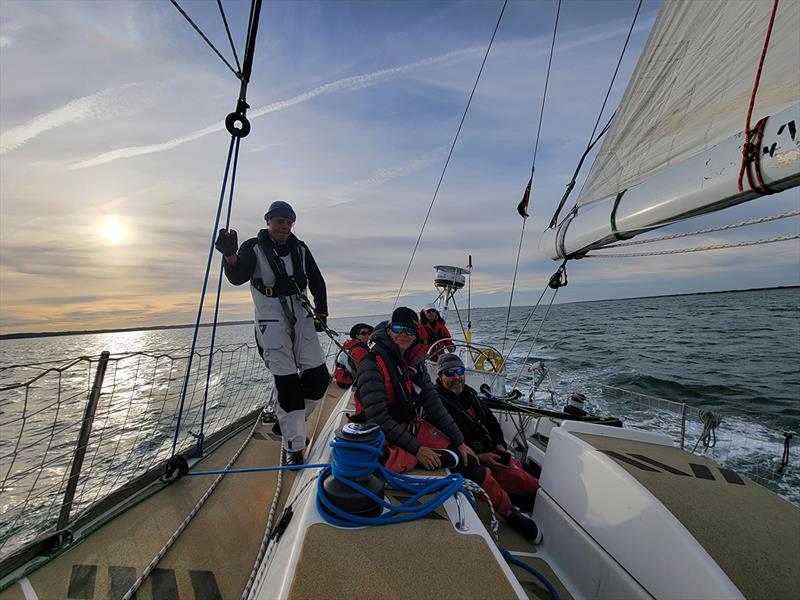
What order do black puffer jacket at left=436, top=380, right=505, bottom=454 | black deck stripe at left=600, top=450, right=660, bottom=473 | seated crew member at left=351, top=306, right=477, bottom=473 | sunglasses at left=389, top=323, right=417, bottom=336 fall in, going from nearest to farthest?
black deck stripe at left=600, top=450, right=660, bottom=473 < seated crew member at left=351, top=306, right=477, bottom=473 < sunglasses at left=389, top=323, right=417, bottom=336 < black puffer jacket at left=436, top=380, right=505, bottom=454

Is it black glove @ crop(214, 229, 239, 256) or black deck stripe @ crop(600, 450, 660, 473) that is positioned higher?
black glove @ crop(214, 229, 239, 256)

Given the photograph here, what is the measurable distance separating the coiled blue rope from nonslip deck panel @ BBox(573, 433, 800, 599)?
0.88 meters

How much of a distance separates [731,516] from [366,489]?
4.95 feet

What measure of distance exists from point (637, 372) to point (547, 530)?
449 inches

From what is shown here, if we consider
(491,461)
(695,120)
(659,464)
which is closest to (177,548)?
(491,461)

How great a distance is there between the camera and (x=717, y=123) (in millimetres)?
1939

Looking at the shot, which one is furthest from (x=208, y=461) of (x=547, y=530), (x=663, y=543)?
(x=663, y=543)

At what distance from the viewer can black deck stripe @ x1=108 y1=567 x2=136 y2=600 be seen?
1.62 m

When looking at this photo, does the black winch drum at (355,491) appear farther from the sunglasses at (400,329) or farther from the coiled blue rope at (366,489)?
the sunglasses at (400,329)

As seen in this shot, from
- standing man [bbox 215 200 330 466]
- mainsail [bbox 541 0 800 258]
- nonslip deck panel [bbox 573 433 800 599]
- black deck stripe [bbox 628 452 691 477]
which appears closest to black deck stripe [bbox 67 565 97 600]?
standing man [bbox 215 200 330 466]

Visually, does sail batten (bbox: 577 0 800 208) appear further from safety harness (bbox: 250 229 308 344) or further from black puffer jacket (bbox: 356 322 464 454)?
safety harness (bbox: 250 229 308 344)

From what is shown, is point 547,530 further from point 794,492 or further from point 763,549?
point 794,492

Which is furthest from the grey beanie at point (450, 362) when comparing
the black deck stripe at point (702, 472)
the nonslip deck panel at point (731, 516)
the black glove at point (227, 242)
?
the black glove at point (227, 242)

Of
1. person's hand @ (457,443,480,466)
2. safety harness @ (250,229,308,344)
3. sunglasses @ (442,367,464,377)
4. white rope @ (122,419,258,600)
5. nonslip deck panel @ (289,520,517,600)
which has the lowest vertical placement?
white rope @ (122,419,258,600)
